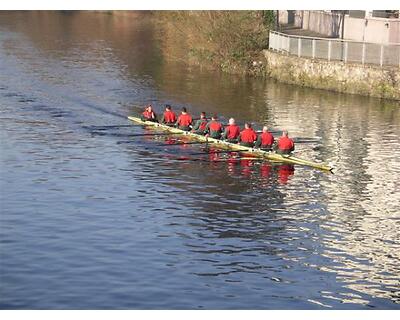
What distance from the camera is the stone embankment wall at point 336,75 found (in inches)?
2697

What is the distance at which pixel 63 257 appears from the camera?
34.7m

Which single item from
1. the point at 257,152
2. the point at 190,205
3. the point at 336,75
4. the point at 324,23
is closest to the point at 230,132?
the point at 257,152

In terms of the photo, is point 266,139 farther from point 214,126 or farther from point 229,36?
point 229,36

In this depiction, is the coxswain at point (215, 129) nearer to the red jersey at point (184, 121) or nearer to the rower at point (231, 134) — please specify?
the rower at point (231, 134)

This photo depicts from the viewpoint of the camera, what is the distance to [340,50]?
71.4 m

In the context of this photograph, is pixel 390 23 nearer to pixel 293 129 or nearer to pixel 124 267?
pixel 293 129

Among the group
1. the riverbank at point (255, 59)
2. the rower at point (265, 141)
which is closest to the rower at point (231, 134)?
the rower at point (265, 141)

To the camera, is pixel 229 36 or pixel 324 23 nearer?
pixel 229 36

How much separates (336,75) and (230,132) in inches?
866

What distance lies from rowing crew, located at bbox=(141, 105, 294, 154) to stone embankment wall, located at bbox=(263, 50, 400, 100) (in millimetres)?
17619

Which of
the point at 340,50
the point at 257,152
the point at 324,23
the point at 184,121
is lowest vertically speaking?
the point at 257,152

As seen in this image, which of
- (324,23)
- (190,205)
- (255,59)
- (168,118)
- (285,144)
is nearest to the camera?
(190,205)

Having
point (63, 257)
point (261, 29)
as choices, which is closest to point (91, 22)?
point (261, 29)

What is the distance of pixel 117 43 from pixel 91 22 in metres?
21.3
